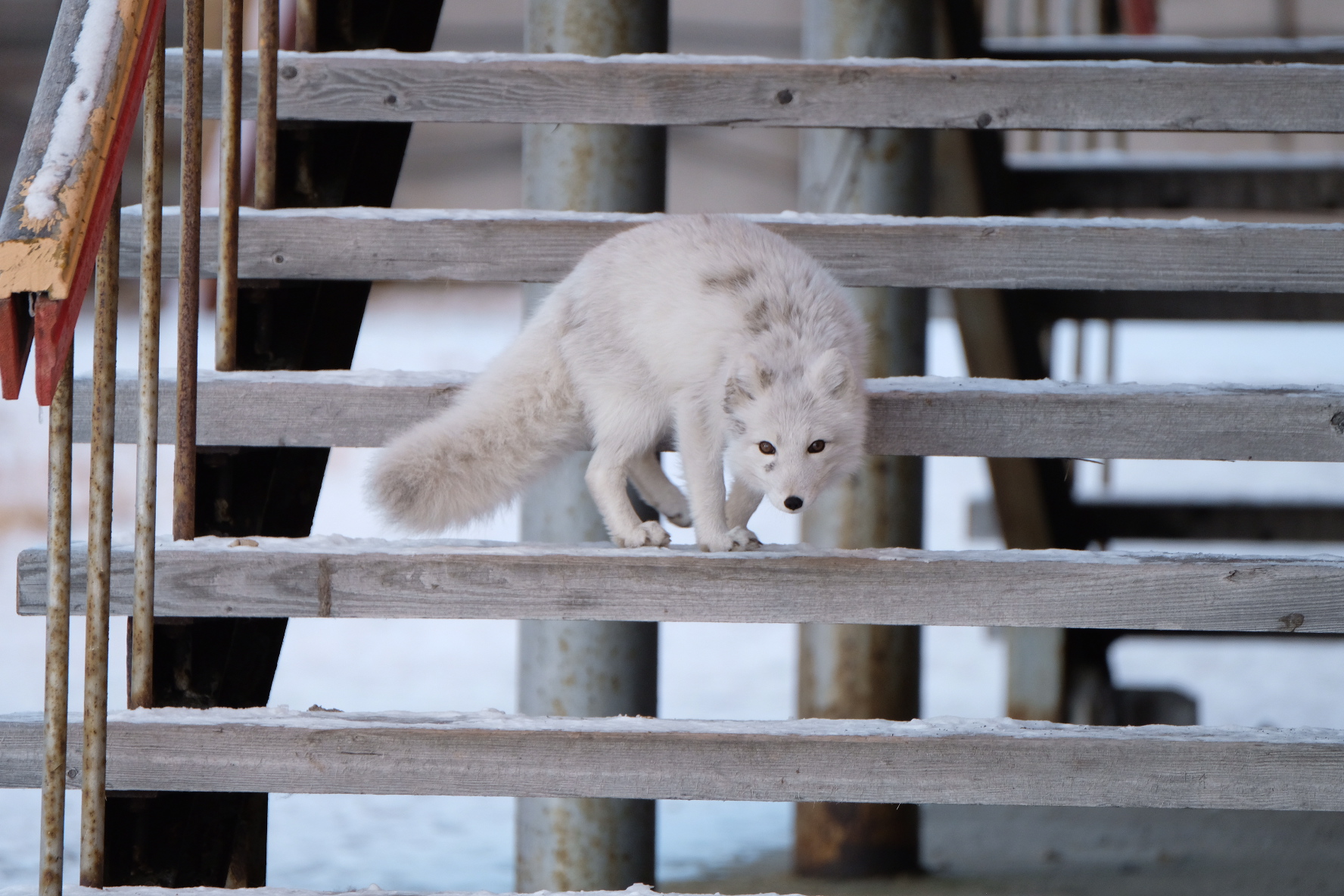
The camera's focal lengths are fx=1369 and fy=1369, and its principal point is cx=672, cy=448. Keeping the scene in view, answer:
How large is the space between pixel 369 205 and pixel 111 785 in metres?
1.14

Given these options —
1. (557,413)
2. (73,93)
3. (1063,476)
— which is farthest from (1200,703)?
(73,93)

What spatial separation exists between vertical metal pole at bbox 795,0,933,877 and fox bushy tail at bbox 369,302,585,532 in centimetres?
141

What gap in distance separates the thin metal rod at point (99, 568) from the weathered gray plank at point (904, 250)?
0.55 metres

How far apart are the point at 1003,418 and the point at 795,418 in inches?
11.9

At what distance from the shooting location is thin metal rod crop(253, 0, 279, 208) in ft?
6.98

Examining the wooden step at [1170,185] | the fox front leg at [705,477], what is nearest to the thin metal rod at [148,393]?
the fox front leg at [705,477]

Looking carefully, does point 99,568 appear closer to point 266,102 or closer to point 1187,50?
point 266,102

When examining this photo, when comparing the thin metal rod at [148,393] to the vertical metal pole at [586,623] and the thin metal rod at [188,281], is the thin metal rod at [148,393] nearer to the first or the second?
the thin metal rod at [188,281]

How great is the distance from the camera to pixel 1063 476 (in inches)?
158

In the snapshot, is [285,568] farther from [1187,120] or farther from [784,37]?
[784,37]

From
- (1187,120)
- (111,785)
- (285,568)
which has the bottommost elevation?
(111,785)

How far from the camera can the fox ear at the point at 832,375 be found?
1.90m

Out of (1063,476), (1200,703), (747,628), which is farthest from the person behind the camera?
(747,628)

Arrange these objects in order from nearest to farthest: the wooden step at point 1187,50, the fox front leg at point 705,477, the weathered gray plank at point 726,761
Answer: the weathered gray plank at point 726,761 < the fox front leg at point 705,477 < the wooden step at point 1187,50
